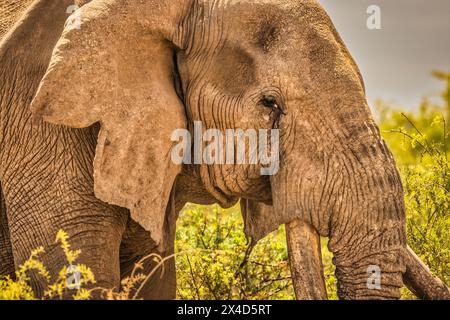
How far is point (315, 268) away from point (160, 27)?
150 centimetres

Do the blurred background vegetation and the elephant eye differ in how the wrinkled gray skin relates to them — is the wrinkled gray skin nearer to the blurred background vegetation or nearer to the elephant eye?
the elephant eye

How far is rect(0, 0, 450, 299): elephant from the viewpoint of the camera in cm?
564

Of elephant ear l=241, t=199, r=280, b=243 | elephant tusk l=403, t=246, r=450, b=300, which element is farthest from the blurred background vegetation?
elephant tusk l=403, t=246, r=450, b=300

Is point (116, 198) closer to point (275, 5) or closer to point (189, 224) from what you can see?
point (275, 5)

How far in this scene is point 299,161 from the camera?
5730mm

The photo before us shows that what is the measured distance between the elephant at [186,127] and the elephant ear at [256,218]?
206 millimetres

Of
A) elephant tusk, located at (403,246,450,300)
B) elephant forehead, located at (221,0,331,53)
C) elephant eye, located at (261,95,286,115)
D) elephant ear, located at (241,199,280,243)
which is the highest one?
elephant forehead, located at (221,0,331,53)

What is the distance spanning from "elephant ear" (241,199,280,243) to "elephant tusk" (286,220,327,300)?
0.51m

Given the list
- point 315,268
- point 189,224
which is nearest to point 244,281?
point 189,224

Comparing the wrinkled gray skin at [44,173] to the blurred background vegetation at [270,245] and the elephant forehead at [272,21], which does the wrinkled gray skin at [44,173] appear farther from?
the blurred background vegetation at [270,245]

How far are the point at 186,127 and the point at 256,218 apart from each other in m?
0.90

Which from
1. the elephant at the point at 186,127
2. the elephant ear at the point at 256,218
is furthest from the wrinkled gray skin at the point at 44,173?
the elephant ear at the point at 256,218

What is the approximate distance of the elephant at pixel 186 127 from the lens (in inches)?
222
